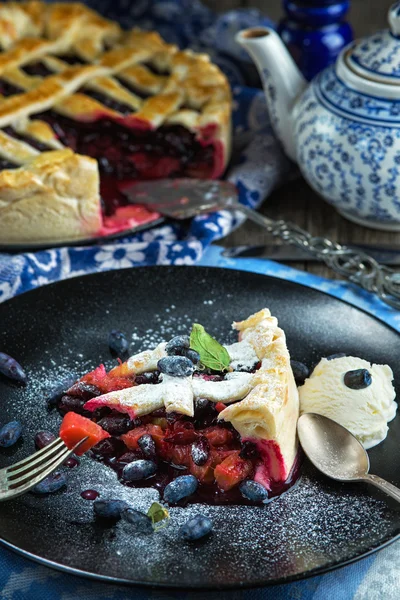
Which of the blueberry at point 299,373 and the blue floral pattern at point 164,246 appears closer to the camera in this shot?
the blueberry at point 299,373

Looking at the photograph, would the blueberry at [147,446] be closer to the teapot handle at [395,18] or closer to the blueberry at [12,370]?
the blueberry at [12,370]

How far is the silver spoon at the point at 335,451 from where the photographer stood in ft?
5.26

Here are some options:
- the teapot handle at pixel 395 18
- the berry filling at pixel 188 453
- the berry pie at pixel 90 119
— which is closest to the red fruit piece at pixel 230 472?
the berry filling at pixel 188 453

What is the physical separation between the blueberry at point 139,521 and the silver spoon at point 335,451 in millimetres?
356

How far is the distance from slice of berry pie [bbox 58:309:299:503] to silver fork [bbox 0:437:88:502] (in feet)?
0.34

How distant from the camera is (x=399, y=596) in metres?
1.53

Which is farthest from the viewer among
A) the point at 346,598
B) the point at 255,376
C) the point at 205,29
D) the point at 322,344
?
the point at 205,29

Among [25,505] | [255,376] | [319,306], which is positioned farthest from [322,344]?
[25,505]

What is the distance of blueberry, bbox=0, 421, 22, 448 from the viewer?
1696 millimetres

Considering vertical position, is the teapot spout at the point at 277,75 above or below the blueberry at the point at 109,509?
above

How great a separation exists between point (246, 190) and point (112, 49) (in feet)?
2.95

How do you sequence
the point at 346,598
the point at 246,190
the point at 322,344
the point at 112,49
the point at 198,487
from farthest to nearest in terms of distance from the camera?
the point at 112,49 < the point at 246,190 < the point at 322,344 < the point at 198,487 < the point at 346,598

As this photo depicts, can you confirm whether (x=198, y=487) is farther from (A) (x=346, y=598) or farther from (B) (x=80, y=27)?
(B) (x=80, y=27)

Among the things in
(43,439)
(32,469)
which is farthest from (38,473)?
(43,439)
